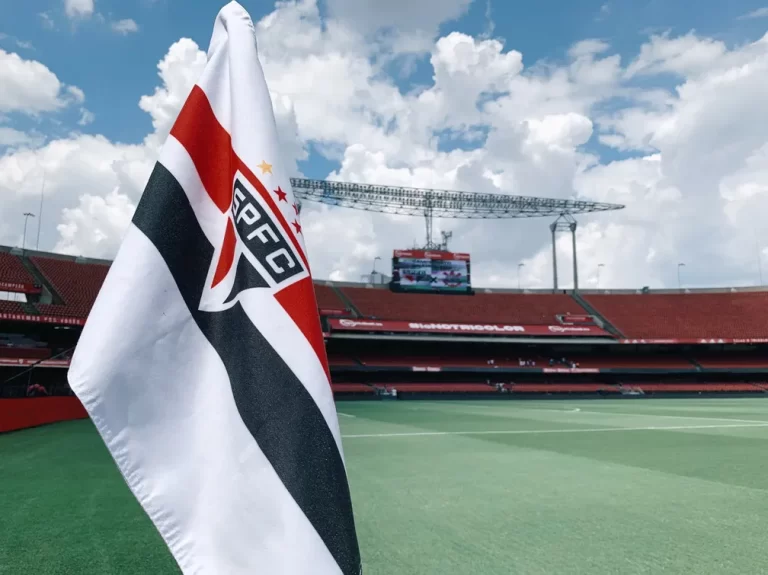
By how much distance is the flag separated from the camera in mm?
1418

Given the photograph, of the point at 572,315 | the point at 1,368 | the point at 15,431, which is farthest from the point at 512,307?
the point at 15,431

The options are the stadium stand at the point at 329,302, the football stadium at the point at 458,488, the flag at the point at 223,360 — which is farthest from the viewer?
the stadium stand at the point at 329,302

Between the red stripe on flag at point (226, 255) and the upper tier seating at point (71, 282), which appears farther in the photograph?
the upper tier seating at point (71, 282)

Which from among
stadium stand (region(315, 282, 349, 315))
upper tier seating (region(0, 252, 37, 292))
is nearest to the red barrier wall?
upper tier seating (region(0, 252, 37, 292))

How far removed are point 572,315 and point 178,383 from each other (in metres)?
48.5

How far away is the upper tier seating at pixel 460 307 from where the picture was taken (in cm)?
4353

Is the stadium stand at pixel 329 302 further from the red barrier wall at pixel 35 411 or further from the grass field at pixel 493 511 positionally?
the grass field at pixel 493 511

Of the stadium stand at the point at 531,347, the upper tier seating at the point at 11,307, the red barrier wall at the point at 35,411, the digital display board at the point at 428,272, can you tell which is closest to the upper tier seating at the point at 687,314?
the stadium stand at the point at 531,347

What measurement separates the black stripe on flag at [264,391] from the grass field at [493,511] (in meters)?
2.24

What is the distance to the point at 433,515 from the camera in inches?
193

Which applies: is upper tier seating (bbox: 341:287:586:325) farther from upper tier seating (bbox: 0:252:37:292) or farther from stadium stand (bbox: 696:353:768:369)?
upper tier seating (bbox: 0:252:37:292)

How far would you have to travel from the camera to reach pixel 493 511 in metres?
5.01

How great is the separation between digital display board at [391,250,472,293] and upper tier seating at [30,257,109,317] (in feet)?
69.3

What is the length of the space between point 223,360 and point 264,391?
15 cm
